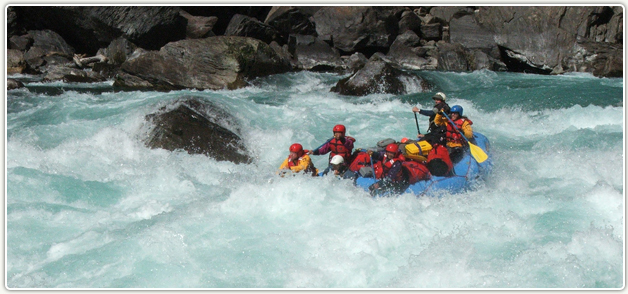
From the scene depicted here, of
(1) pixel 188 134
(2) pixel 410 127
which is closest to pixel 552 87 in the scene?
(2) pixel 410 127

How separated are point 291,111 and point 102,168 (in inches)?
179

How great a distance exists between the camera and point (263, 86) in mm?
14047

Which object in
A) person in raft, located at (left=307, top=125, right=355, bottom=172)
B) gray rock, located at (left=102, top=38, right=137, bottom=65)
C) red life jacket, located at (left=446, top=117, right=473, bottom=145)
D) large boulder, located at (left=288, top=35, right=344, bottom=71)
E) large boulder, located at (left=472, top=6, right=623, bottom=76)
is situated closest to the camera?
person in raft, located at (left=307, top=125, right=355, bottom=172)

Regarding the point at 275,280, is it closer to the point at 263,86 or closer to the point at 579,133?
the point at 579,133

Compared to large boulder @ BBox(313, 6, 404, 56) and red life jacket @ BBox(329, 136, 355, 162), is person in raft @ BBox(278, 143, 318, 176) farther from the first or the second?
large boulder @ BBox(313, 6, 404, 56)

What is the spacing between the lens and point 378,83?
1266 cm

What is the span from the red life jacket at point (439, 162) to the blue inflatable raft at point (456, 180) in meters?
0.12

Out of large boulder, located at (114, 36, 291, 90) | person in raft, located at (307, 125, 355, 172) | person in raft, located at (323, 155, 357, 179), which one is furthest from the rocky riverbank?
person in raft, located at (323, 155, 357, 179)

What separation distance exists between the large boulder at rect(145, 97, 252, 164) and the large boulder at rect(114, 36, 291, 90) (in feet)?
17.0

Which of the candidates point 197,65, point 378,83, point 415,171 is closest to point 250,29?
point 197,65

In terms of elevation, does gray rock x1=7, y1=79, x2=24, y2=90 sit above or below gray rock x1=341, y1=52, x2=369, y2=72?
below

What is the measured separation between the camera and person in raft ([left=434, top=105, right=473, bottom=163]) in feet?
22.8

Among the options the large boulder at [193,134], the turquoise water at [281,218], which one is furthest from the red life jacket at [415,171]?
the large boulder at [193,134]

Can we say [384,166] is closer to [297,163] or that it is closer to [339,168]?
[339,168]
